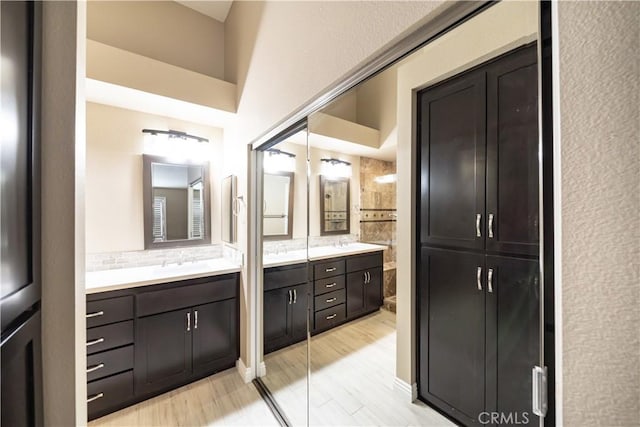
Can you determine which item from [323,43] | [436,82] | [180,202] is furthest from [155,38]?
[436,82]

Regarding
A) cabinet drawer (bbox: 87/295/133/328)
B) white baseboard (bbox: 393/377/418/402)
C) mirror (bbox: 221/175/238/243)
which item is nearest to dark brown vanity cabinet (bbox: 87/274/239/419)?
cabinet drawer (bbox: 87/295/133/328)

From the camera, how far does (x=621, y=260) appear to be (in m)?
0.46

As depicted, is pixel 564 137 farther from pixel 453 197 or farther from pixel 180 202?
pixel 180 202

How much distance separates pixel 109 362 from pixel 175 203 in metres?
1.38

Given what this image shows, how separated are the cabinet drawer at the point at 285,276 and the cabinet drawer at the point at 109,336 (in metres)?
1.02

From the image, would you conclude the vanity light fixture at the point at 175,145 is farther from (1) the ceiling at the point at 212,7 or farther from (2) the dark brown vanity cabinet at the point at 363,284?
(2) the dark brown vanity cabinet at the point at 363,284

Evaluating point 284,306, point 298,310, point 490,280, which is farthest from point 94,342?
point 490,280

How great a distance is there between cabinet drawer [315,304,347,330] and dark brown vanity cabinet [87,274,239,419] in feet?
2.48

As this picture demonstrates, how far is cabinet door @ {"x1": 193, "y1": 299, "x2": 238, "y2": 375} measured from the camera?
208cm

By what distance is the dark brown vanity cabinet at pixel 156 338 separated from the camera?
1.70 meters

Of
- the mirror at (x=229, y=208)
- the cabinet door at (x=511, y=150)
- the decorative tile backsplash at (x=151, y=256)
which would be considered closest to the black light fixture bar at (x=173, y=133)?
the mirror at (x=229, y=208)

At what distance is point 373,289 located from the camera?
6.77 ft

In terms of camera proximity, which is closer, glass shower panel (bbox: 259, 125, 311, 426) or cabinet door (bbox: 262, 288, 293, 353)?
glass shower panel (bbox: 259, 125, 311, 426)
